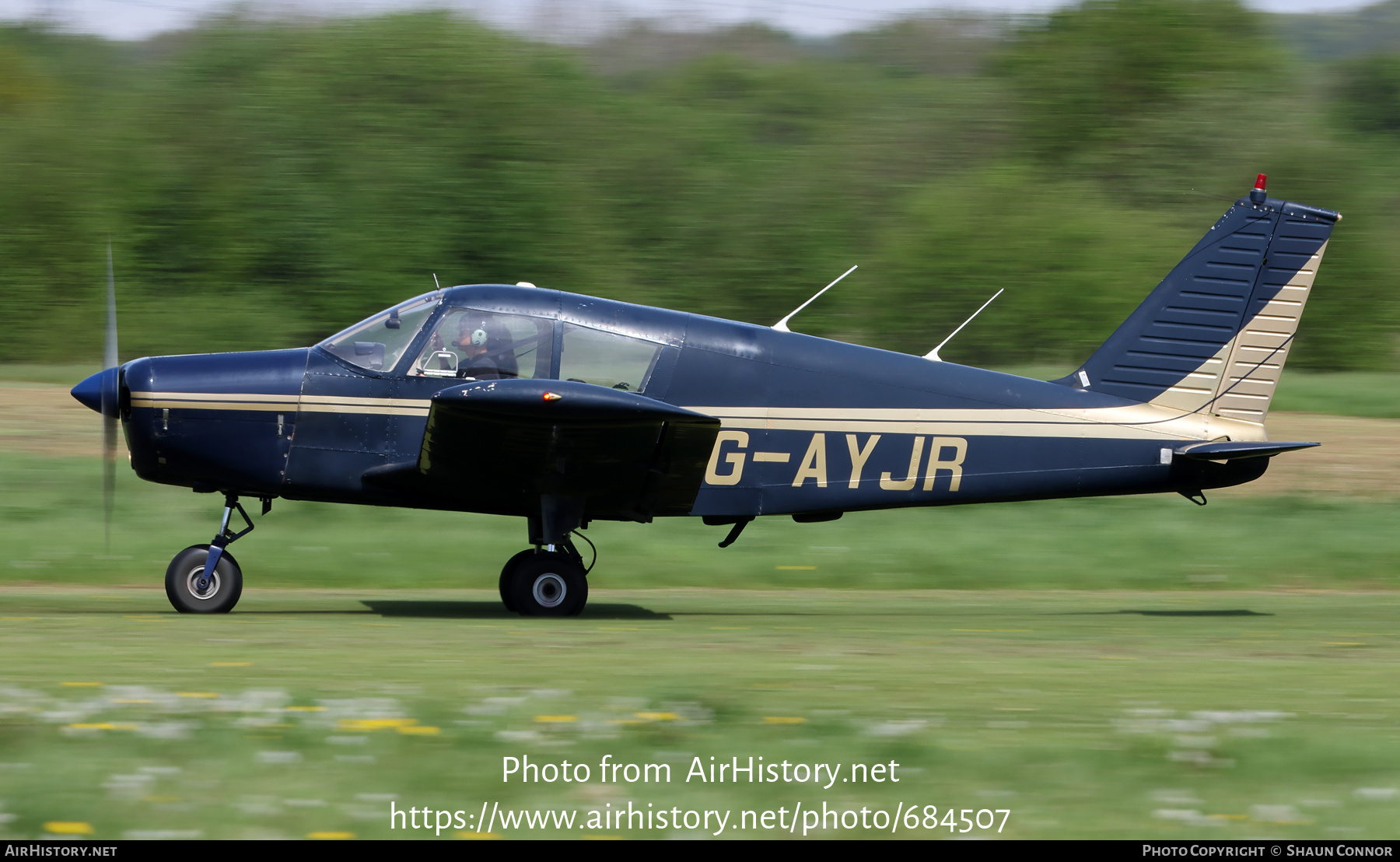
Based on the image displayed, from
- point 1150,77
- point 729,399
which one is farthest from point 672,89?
point 729,399

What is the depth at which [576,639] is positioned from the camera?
8203 mm

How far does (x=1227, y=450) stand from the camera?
9938mm

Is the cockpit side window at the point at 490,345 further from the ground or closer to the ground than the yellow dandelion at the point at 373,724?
further from the ground

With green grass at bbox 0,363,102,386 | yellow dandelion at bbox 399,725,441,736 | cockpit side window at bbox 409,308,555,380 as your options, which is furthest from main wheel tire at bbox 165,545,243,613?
green grass at bbox 0,363,102,386

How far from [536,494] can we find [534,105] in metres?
17.8

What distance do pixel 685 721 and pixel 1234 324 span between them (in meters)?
6.80

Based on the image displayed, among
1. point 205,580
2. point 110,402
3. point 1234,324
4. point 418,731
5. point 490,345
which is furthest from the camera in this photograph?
point 1234,324

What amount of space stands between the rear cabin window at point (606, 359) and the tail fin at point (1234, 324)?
3224 millimetres

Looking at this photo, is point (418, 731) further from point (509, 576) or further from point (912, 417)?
point (912, 417)

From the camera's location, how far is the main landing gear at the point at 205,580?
9.45m

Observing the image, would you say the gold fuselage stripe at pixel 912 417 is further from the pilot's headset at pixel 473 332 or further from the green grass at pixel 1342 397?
the green grass at pixel 1342 397

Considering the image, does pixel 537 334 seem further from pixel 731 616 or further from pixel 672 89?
pixel 672 89

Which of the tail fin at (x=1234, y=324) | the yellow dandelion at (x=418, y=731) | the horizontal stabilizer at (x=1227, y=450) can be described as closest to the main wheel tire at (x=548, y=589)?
the tail fin at (x=1234, y=324)

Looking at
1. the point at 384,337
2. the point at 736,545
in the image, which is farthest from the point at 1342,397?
the point at 384,337
